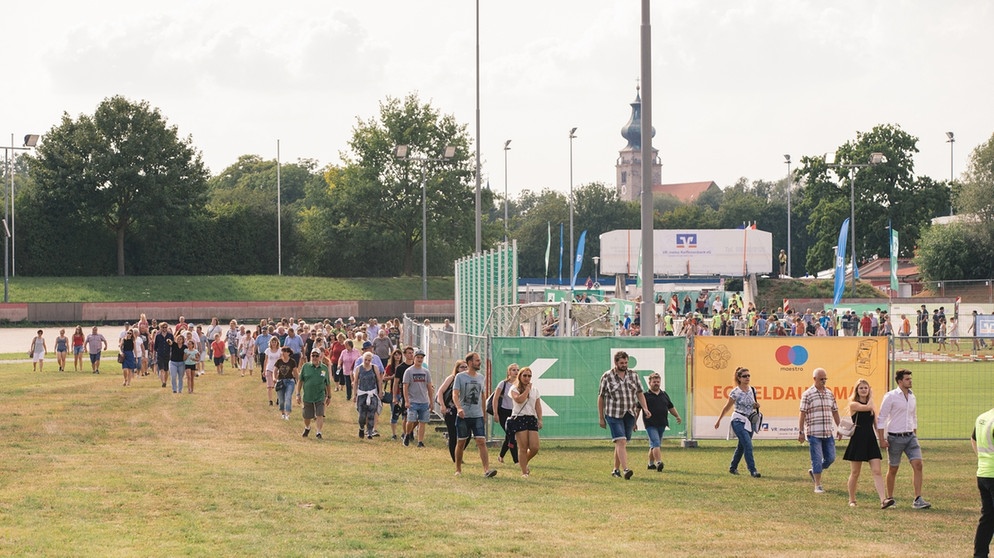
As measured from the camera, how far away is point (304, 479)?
50.0ft

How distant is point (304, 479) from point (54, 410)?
463 inches

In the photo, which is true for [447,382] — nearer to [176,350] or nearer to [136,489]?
[136,489]

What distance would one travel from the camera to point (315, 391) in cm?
2091

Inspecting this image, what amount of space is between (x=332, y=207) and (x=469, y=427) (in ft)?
240

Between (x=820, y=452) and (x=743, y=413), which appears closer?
(x=820, y=452)

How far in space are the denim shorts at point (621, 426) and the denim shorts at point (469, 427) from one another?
166 centimetres

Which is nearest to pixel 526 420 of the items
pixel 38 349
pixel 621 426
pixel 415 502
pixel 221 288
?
pixel 621 426

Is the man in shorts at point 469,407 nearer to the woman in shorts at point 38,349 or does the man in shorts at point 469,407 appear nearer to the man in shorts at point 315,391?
the man in shorts at point 315,391

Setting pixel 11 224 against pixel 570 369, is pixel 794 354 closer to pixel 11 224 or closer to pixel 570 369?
pixel 570 369

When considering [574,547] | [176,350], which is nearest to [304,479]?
[574,547]

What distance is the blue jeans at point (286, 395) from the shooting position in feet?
77.4

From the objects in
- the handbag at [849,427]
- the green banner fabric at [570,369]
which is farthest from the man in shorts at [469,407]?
the handbag at [849,427]

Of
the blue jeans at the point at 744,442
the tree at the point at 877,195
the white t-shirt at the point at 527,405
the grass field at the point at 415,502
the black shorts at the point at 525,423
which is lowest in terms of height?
the grass field at the point at 415,502

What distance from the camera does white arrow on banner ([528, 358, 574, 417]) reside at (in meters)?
19.6
